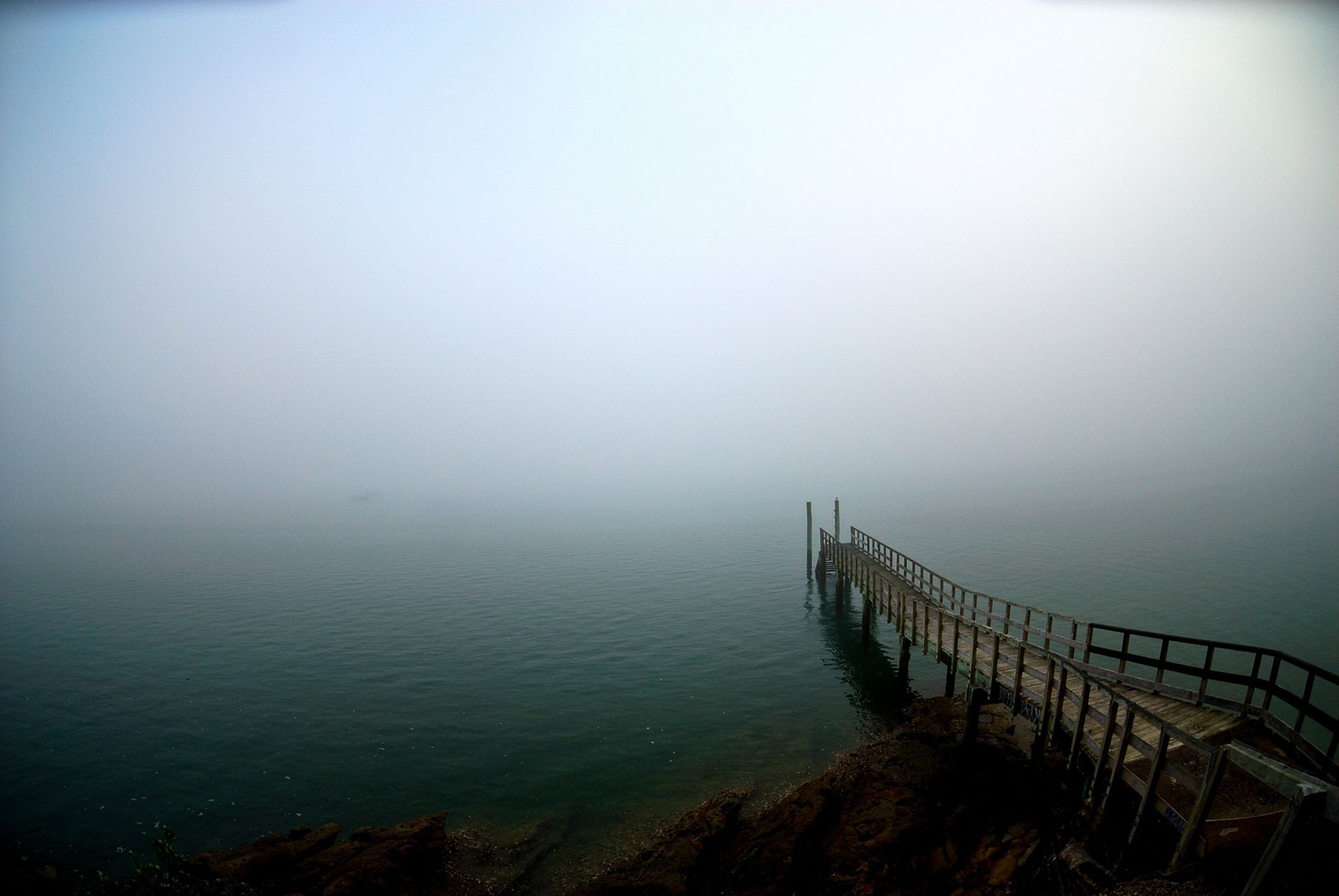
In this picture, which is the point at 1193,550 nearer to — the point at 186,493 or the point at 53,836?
the point at 53,836

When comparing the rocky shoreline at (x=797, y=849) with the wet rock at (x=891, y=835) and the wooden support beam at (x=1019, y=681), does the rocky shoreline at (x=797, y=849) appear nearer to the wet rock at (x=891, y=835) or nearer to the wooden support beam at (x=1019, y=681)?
the wet rock at (x=891, y=835)

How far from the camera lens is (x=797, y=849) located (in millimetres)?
10180

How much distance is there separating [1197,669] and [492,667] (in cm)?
2211

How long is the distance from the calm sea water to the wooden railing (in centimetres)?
358

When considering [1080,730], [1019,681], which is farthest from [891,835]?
[1019,681]

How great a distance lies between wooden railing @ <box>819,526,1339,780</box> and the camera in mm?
8891

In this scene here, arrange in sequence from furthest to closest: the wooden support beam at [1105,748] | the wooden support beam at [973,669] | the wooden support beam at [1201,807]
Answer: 1. the wooden support beam at [973,669]
2. the wooden support beam at [1105,748]
3. the wooden support beam at [1201,807]

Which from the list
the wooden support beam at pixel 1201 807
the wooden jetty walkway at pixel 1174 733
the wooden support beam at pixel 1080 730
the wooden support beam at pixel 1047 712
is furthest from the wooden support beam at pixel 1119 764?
the wooden support beam at pixel 1047 712

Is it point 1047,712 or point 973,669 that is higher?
point 1047,712

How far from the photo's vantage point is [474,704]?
19.8m

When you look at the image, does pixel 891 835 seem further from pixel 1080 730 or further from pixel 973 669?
pixel 973 669

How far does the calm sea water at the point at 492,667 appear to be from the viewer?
14664 mm

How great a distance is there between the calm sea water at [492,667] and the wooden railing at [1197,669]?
141 inches

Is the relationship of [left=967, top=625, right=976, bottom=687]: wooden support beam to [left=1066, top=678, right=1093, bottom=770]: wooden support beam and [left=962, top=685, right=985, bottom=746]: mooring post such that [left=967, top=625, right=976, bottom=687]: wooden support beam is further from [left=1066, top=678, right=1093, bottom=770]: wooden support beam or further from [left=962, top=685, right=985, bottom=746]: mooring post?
[left=1066, top=678, right=1093, bottom=770]: wooden support beam
